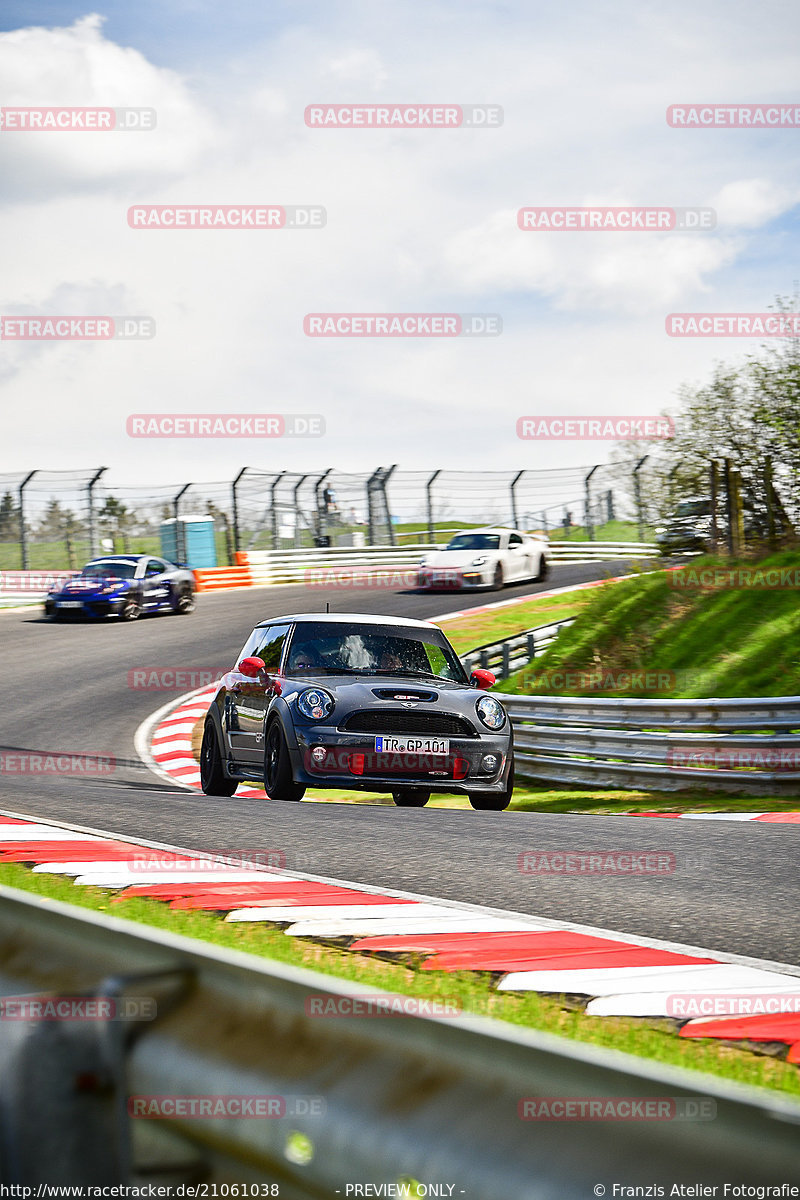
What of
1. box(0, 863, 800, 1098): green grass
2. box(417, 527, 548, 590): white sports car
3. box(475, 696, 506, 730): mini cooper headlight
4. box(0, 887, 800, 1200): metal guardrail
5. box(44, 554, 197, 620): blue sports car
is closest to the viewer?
box(0, 887, 800, 1200): metal guardrail

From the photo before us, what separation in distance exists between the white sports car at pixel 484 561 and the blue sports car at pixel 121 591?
225 inches

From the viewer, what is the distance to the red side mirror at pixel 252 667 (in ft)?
30.5

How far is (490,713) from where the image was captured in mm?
8820

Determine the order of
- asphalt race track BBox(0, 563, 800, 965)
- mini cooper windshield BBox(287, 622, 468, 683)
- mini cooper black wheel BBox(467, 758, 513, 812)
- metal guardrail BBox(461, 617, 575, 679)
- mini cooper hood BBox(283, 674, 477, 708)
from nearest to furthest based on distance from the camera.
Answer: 1. asphalt race track BBox(0, 563, 800, 965)
2. mini cooper hood BBox(283, 674, 477, 708)
3. mini cooper black wheel BBox(467, 758, 513, 812)
4. mini cooper windshield BBox(287, 622, 468, 683)
5. metal guardrail BBox(461, 617, 575, 679)

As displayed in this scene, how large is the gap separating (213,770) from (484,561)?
1648 centimetres

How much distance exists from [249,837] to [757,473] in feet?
36.6

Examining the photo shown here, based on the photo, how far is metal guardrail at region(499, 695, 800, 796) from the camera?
10094 millimetres

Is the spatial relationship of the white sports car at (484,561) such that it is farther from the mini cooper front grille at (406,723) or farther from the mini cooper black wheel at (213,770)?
the mini cooper front grille at (406,723)

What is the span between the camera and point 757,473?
15625mm

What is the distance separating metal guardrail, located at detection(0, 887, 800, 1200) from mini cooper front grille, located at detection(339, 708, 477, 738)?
5502 millimetres

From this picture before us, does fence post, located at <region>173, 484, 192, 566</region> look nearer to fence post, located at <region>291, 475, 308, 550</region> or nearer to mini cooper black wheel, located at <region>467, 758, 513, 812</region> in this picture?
fence post, located at <region>291, 475, 308, 550</region>

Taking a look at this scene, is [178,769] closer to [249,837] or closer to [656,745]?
[656,745]

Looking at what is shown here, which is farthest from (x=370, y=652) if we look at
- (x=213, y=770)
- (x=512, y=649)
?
(x=512, y=649)

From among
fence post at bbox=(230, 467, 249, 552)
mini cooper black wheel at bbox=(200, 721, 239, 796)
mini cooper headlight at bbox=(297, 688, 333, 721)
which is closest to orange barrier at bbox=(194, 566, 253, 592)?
fence post at bbox=(230, 467, 249, 552)
